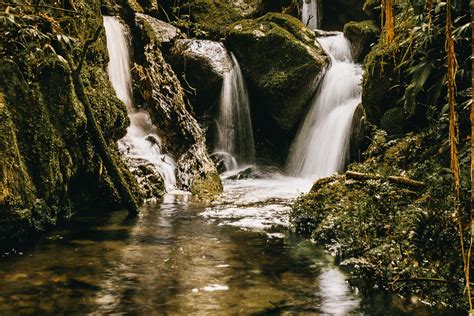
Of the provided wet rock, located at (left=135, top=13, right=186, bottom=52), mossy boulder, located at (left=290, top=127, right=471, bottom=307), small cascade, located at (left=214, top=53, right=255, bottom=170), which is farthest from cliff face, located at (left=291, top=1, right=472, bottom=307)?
wet rock, located at (left=135, top=13, right=186, bottom=52)

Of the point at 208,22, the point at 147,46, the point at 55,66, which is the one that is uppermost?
the point at 208,22

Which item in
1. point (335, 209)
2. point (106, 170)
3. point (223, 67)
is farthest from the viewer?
point (223, 67)

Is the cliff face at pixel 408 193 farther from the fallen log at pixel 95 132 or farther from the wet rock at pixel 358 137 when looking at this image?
the fallen log at pixel 95 132

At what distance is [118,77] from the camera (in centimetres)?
1180

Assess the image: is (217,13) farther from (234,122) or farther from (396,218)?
(396,218)

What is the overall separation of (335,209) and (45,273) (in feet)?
11.7

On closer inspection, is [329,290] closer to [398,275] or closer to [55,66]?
[398,275]

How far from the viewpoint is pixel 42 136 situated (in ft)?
20.5

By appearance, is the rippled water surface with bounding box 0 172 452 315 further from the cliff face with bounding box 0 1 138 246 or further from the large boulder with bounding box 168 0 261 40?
the large boulder with bounding box 168 0 261 40

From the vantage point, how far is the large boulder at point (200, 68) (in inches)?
525

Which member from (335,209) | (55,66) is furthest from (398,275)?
(55,66)

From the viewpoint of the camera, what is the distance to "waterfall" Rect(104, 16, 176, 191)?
33.7 ft

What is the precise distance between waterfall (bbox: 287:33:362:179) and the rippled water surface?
5.05 metres

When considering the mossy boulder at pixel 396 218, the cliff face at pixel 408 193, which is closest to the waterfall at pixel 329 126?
the cliff face at pixel 408 193
